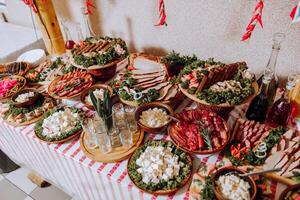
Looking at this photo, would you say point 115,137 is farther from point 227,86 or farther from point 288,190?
point 288,190

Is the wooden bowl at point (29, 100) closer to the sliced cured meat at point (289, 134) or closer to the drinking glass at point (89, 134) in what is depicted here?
the drinking glass at point (89, 134)

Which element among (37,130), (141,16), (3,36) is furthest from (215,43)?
(3,36)

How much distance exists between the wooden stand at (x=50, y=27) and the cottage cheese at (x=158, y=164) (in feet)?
4.53

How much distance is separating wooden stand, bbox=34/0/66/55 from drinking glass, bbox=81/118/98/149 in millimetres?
1106

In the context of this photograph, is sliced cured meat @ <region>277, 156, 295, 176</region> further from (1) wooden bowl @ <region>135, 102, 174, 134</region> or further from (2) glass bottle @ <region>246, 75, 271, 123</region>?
(1) wooden bowl @ <region>135, 102, 174, 134</region>

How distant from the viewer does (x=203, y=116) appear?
49.5 inches

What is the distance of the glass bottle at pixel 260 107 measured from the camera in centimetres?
127

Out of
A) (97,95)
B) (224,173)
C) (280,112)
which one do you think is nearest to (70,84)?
(97,95)

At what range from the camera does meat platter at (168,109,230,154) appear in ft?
3.77

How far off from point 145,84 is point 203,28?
1.70 ft

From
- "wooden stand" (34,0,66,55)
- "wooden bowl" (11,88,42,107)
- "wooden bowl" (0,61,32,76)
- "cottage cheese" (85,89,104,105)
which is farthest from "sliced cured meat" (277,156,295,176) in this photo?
"wooden stand" (34,0,66,55)

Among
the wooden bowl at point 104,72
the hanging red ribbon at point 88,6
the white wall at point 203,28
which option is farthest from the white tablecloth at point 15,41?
the wooden bowl at point 104,72

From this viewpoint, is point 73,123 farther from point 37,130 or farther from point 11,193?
point 11,193

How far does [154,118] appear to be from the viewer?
1301 millimetres
